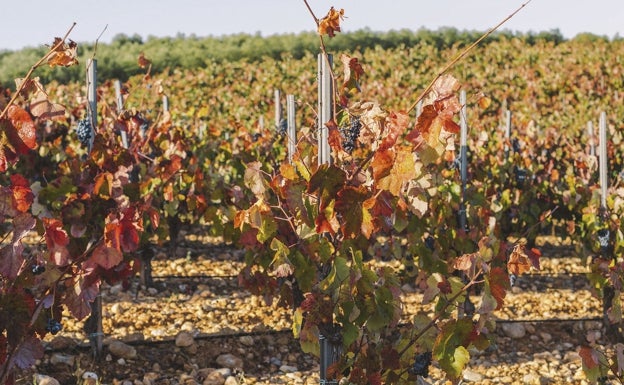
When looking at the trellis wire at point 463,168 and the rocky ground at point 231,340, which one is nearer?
the rocky ground at point 231,340

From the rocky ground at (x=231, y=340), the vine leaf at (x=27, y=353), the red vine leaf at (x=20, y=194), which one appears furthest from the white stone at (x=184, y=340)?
the red vine leaf at (x=20, y=194)

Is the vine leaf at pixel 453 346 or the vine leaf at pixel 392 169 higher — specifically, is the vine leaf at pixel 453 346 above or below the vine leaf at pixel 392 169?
below

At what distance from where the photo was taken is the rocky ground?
3.63 metres

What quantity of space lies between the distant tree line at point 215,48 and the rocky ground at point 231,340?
17.4m

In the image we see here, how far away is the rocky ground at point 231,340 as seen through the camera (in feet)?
11.9

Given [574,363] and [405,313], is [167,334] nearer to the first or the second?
[405,313]

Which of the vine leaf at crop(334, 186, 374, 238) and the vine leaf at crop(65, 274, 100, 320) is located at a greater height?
the vine leaf at crop(334, 186, 374, 238)

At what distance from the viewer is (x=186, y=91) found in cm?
1891

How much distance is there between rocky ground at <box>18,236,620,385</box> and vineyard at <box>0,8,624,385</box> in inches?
0.7

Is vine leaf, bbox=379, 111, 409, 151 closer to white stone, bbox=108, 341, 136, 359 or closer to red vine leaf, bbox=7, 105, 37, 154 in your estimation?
red vine leaf, bbox=7, 105, 37, 154

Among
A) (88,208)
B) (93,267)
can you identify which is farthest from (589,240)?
(93,267)

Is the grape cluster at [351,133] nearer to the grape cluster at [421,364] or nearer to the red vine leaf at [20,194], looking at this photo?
the grape cluster at [421,364]

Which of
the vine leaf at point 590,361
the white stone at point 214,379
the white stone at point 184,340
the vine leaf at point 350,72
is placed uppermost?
the vine leaf at point 350,72

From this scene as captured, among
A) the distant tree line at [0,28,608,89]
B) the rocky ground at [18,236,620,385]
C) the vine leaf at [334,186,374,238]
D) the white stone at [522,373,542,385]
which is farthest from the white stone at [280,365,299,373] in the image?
the distant tree line at [0,28,608,89]
